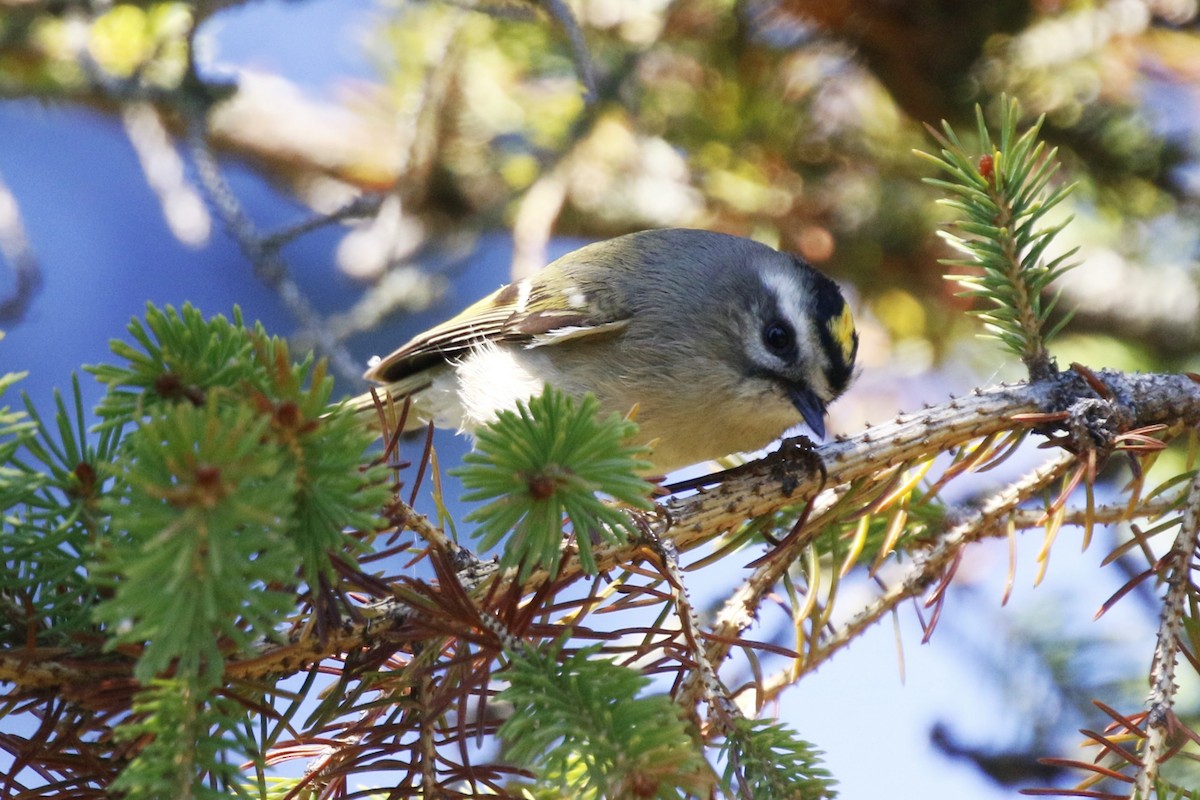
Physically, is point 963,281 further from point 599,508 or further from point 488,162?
point 488,162

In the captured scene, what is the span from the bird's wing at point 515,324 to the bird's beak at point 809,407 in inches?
17.3

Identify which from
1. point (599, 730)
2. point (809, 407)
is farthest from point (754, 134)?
point (599, 730)

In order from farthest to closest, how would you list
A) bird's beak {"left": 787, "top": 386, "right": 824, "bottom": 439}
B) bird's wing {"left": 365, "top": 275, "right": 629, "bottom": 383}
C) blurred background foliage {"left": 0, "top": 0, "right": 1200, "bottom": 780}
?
blurred background foliage {"left": 0, "top": 0, "right": 1200, "bottom": 780} < bird's wing {"left": 365, "top": 275, "right": 629, "bottom": 383} < bird's beak {"left": 787, "top": 386, "right": 824, "bottom": 439}

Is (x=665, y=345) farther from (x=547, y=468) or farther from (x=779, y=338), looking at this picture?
(x=547, y=468)

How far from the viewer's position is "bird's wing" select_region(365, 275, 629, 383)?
2438mm

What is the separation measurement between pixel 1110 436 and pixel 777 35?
1.91m

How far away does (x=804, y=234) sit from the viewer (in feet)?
10.1

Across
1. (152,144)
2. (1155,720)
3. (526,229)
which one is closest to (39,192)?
(152,144)

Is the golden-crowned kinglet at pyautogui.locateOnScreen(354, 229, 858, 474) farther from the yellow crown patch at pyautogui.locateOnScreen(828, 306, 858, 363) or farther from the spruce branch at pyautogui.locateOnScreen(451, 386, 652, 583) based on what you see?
the spruce branch at pyautogui.locateOnScreen(451, 386, 652, 583)

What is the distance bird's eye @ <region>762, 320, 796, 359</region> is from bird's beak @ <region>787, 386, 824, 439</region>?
0.09 metres

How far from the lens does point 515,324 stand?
2543 mm

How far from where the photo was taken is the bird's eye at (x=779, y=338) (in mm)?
2275

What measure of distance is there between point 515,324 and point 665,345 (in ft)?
1.35

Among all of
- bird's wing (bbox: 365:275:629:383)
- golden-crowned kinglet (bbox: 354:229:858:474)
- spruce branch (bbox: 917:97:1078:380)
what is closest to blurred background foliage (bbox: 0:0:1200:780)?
bird's wing (bbox: 365:275:629:383)
